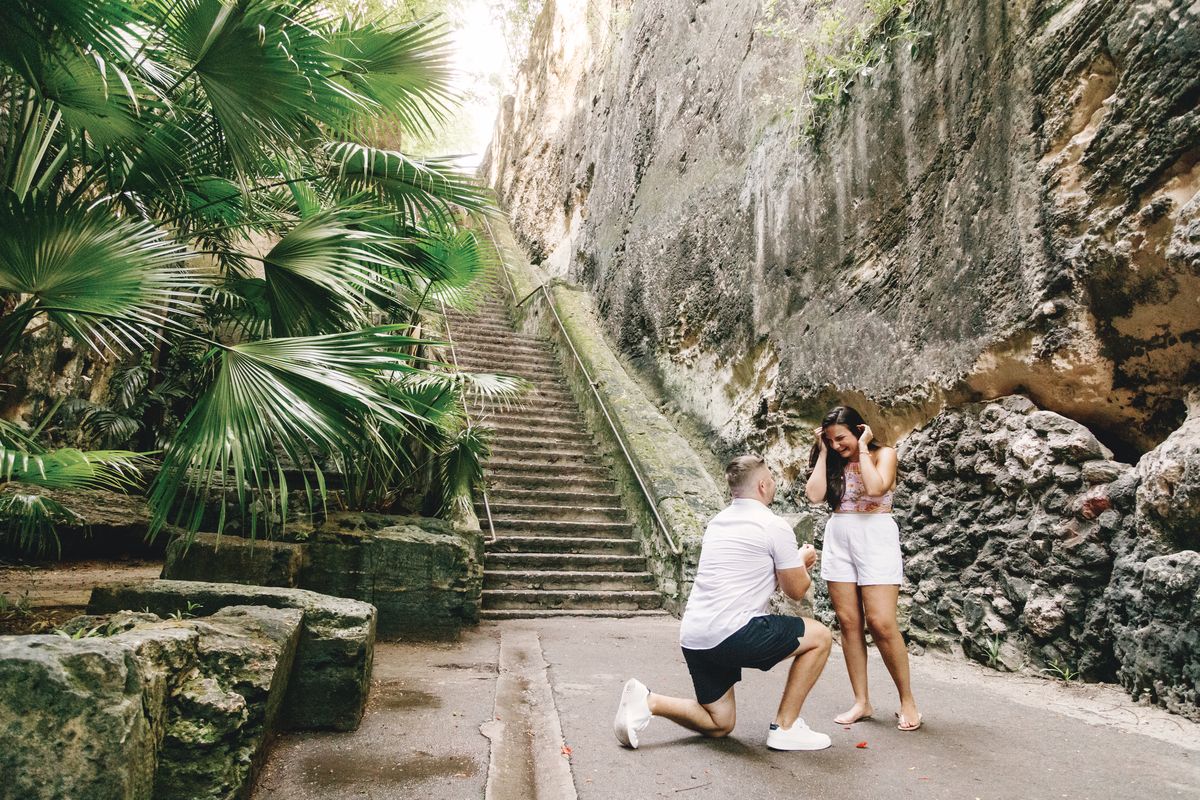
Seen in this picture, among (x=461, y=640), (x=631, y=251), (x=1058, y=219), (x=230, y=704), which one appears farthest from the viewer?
(x=631, y=251)

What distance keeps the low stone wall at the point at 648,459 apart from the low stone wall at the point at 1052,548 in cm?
195

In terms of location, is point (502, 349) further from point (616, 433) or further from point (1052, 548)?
point (1052, 548)

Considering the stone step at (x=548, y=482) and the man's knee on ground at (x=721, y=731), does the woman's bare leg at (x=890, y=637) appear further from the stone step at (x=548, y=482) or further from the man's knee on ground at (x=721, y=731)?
the stone step at (x=548, y=482)

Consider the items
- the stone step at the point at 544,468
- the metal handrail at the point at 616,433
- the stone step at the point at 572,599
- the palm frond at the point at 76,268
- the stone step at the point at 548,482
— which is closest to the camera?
the palm frond at the point at 76,268

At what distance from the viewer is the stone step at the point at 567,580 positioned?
591cm

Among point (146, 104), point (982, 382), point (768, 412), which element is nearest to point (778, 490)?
point (768, 412)

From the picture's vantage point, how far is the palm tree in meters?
2.79

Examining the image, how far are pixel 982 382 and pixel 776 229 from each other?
292 centimetres

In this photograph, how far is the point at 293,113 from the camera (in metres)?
3.62

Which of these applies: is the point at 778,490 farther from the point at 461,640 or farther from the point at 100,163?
the point at 100,163

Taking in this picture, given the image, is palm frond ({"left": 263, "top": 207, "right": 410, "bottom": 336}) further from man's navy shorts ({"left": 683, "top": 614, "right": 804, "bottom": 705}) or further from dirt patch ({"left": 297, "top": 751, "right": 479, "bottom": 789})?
man's navy shorts ({"left": 683, "top": 614, "right": 804, "bottom": 705})

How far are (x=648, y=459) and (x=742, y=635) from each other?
4448mm

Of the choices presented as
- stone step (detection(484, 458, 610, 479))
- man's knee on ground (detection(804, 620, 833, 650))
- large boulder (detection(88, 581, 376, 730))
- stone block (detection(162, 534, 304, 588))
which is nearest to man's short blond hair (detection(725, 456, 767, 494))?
man's knee on ground (detection(804, 620, 833, 650))

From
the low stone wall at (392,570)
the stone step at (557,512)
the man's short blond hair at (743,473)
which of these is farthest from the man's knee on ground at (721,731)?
the stone step at (557,512)
